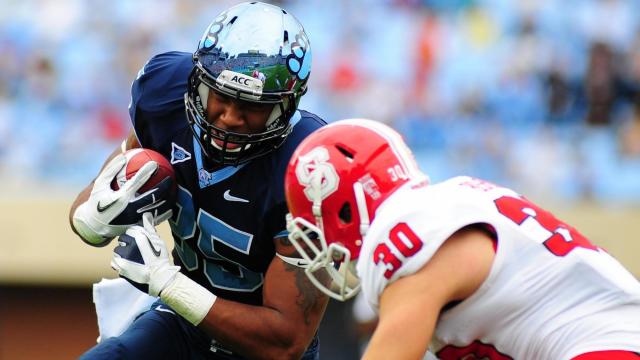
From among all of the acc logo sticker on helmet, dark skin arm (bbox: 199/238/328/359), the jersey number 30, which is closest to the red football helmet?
the acc logo sticker on helmet

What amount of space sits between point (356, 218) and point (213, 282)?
1.27m

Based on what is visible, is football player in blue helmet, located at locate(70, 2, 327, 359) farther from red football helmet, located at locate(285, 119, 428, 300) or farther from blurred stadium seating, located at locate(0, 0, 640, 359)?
blurred stadium seating, located at locate(0, 0, 640, 359)

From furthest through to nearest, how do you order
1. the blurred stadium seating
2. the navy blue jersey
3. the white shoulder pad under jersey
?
1. the blurred stadium seating
2. the navy blue jersey
3. the white shoulder pad under jersey

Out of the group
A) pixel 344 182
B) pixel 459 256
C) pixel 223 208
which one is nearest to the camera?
pixel 459 256

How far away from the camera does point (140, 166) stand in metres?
3.65

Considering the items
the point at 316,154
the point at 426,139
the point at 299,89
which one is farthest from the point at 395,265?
the point at 426,139

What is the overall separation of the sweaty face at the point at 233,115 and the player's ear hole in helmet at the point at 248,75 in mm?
16

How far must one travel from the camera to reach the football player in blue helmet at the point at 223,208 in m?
3.59

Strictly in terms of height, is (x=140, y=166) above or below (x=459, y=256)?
below

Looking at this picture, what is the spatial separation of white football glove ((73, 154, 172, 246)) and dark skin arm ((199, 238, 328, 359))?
1.28 ft

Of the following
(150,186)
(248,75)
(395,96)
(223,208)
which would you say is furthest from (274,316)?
(395,96)

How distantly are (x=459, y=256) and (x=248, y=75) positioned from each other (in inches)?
49.5

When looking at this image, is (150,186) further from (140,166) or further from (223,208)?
(223,208)

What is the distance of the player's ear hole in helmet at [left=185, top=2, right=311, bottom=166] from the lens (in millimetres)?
3615
